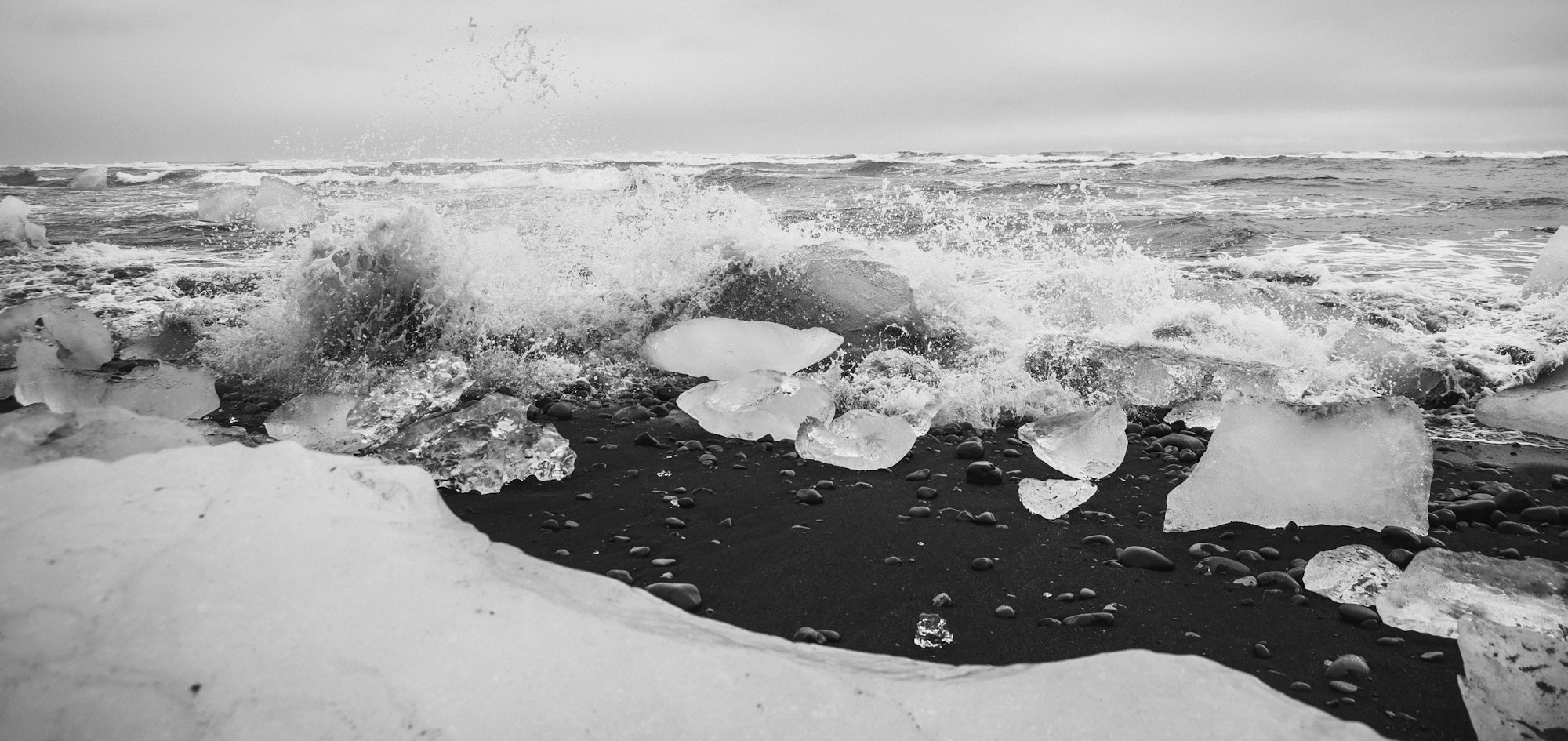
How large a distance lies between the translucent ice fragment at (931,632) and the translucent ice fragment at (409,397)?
6.57 feet

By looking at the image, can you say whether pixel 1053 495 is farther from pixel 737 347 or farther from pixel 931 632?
pixel 737 347

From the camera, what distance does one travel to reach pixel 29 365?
310 centimetres

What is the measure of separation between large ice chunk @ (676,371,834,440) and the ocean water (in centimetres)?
62

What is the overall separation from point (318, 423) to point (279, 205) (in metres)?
6.43

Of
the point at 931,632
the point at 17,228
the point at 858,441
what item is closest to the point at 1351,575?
the point at 931,632

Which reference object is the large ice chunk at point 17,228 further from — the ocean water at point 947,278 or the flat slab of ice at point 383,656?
the flat slab of ice at point 383,656

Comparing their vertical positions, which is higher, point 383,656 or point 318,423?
point 383,656

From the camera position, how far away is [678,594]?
6.23ft

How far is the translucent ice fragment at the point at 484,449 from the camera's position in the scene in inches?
101

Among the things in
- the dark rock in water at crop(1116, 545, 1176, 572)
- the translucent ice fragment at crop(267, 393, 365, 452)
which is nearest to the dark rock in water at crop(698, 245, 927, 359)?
the translucent ice fragment at crop(267, 393, 365, 452)

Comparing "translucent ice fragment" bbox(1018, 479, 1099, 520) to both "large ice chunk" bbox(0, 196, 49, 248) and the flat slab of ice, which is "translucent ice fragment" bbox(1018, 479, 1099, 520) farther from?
"large ice chunk" bbox(0, 196, 49, 248)

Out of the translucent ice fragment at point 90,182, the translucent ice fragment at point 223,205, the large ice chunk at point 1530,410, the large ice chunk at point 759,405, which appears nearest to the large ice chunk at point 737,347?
the large ice chunk at point 759,405

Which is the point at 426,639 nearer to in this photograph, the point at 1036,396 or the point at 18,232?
the point at 1036,396

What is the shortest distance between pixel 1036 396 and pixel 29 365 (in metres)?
4.04
